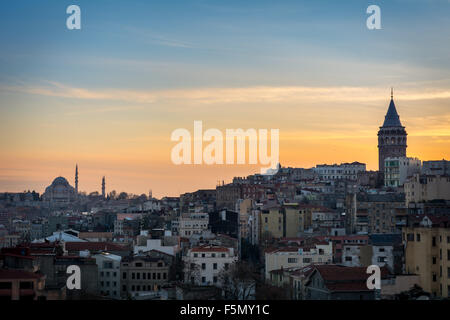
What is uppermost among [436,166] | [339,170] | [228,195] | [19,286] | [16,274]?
[339,170]

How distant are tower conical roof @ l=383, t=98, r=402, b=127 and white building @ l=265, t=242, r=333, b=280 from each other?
170 ft

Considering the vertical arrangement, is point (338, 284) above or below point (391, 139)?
below

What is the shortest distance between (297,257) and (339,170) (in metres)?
60.6

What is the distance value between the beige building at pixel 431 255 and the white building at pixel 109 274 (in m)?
12.2

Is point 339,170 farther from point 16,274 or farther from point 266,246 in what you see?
point 16,274

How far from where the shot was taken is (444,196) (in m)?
59.5

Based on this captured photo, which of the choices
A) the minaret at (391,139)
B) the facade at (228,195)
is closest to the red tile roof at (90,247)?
the facade at (228,195)

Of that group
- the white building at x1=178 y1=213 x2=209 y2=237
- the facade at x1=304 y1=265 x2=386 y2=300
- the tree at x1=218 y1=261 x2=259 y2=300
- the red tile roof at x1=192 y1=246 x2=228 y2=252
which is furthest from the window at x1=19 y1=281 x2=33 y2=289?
the white building at x1=178 y1=213 x2=209 y2=237

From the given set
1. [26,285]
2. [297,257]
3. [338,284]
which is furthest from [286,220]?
[26,285]

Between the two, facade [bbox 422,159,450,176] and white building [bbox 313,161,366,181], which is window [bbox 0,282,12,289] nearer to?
facade [bbox 422,159,450,176]

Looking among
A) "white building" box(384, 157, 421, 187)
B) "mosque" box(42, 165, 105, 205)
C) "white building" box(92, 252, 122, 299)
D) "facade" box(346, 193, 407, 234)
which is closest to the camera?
"white building" box(92, 252, 122, 299)

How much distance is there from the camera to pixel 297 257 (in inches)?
1795

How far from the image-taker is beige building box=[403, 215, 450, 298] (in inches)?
1358
